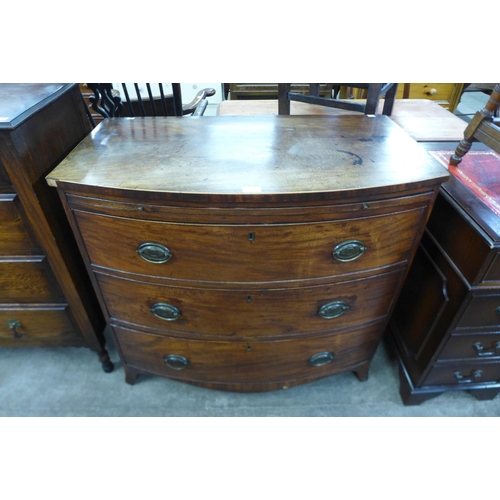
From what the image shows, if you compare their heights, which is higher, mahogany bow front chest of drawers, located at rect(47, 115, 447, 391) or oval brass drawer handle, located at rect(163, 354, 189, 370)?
mahogany bow front chest of drawers, located at rect(47, 115, 447, 391)

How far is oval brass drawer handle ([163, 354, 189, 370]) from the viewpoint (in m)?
1.15

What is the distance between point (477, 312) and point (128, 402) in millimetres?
1260

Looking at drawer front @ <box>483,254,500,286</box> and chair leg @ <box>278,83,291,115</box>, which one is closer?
drawer front @ <box>483,254,500,286</box>

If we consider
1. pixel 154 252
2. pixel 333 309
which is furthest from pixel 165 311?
pixel 333 309

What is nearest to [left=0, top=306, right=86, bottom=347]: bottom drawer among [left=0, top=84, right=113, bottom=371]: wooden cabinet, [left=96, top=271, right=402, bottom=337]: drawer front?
[left=0, top=84, right=113, bottom=371]: wooden cabinet

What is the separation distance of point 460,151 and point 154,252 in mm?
966

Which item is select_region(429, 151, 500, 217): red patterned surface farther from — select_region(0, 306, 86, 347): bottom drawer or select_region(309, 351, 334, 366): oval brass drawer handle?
select_region(0, 306, 86, 347): bottom drawer

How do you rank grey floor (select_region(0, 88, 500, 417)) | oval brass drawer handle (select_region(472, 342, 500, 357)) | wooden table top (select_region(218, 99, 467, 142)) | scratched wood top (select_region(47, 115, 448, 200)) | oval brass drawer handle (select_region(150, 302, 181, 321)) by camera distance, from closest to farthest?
scratched wood top (select_region(47, 115, 448, 200)) → oval brass drawer handle (select_region(150, 302, 181, 321)) → oval brass drawer handle (select_region(472, 342, 500, 357)) → grey floor (select_region(0, 88, 500, 417)) → wooden table top (select_region(218, 99, 467, 142))

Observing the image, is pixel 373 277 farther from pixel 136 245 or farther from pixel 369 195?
pixel 136 245

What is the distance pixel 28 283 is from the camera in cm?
112

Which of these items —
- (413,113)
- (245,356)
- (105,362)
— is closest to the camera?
(245,356)

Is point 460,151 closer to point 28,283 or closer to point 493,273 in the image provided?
point 493,273

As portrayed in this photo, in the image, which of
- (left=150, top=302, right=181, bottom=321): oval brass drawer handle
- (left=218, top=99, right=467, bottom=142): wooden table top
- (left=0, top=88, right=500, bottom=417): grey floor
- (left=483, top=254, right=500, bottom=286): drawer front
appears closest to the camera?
(left=483, top=254, right=500, bottom=286): drawer front

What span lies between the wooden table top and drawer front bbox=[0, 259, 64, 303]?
1.20m
